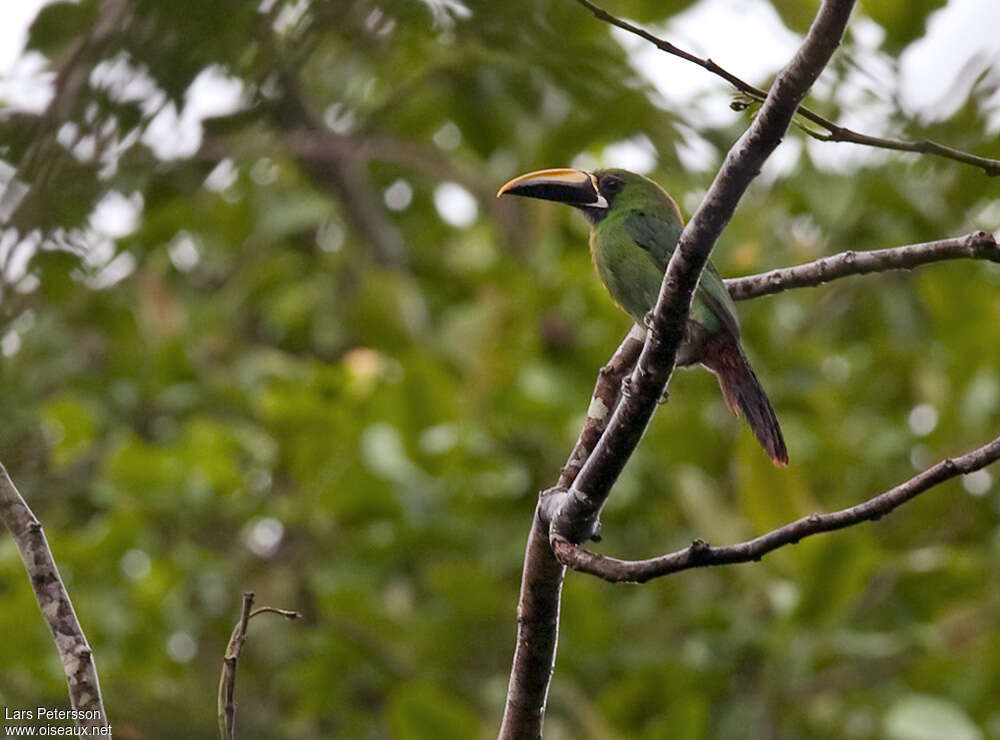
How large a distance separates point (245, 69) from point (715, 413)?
265 cm

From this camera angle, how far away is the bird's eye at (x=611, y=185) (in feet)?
9.99

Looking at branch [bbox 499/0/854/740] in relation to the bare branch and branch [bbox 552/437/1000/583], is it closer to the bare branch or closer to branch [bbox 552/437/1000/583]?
the bare branch

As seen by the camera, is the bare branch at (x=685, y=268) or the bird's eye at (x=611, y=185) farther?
the bird's eye at (x=611, y=185)

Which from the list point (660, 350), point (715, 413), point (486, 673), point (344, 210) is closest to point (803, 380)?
point (715, 413)

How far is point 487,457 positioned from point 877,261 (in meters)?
2.21

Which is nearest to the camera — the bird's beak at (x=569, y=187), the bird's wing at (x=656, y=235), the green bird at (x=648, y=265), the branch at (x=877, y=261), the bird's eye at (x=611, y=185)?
the branch at (x=877, y=261)

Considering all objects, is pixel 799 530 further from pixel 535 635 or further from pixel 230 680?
pixel 230 680

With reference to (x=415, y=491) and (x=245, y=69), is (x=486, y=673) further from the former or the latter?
(x=245, y=69)

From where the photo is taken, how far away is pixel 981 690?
12.8 feet

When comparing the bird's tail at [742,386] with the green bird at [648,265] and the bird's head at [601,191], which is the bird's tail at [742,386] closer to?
the green bird at [648,265]

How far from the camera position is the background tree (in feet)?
11.6

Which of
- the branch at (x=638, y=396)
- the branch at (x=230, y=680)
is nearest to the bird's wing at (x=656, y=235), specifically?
the branch at (x=638, y=396)

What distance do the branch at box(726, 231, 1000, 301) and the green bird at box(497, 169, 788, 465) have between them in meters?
0.12

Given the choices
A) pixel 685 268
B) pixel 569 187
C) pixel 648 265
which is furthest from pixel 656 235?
pixel 685 268
